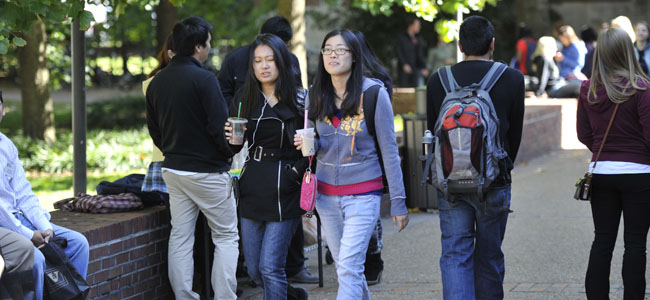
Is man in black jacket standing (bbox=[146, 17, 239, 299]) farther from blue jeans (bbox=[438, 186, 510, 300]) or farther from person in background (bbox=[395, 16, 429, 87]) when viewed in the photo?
person in background (bbox=[395, 16, 429, 87])

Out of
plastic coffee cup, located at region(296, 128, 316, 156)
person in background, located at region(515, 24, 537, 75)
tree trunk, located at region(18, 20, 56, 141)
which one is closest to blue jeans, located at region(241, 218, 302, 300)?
plastic coffee cup, located at region(296, 128, 316, 156)

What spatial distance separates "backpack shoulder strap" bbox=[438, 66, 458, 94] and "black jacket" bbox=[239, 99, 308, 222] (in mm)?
861

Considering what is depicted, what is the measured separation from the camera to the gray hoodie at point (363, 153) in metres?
4.75

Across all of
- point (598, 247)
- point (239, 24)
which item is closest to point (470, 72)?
point (598, 247)

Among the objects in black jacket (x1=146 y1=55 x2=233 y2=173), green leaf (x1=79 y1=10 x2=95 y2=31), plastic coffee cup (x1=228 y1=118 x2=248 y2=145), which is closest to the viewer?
plastic coffee cup (x1=228 y1=118 x2=248 y2=145)

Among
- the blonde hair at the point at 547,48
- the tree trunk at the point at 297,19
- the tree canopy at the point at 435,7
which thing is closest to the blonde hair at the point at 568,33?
the blonde hair at the point at 547,48

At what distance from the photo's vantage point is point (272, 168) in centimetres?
506

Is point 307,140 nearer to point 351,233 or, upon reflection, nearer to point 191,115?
point 351,233

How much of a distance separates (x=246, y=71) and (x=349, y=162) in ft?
8.18

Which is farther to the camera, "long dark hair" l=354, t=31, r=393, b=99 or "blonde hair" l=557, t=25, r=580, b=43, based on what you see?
"blonde hair" l=557, t=25, r=580, b=43

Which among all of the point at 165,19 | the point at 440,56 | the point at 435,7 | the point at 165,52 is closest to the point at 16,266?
the point at 165,52

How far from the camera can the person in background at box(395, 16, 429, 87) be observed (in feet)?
62.9

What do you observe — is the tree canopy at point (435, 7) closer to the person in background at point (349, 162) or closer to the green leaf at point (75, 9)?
the green leaf at point (75, 9)

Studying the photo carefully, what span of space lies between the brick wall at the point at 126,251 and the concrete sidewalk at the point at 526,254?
0.79m
